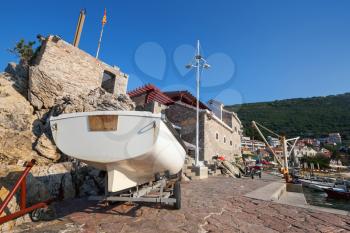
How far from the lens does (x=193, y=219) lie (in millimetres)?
3994

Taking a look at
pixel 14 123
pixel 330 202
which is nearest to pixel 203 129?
pixel 330 202

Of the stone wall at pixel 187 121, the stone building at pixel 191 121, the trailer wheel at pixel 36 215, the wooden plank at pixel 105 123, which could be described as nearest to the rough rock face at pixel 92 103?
the stone building at pixel 191 121

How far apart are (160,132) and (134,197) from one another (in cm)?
152

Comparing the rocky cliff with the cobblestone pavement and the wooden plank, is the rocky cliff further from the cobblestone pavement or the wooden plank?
the wooden plank

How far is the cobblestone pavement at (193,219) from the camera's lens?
3.54 metres

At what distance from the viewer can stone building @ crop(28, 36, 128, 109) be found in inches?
463

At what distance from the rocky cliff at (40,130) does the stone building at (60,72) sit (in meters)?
0.05

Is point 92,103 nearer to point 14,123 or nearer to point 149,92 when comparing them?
point 14,123

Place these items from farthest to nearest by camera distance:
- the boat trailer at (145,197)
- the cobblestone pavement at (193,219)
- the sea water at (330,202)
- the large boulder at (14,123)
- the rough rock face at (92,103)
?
the sea water at (330,202), the rough rock face at (92,103), the large boulder at (14,123), the boat trailer at (145,197), the cobblestone pavement at (193,219)

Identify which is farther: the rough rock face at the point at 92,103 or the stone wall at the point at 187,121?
the stone wall at the point at 187,121

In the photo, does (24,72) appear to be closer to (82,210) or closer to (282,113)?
(82,210)

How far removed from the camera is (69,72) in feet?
47.3

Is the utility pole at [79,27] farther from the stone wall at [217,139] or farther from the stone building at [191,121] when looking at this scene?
the stone wall at [217,139]

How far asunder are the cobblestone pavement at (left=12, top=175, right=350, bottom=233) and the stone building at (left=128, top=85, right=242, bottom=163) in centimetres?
1264
